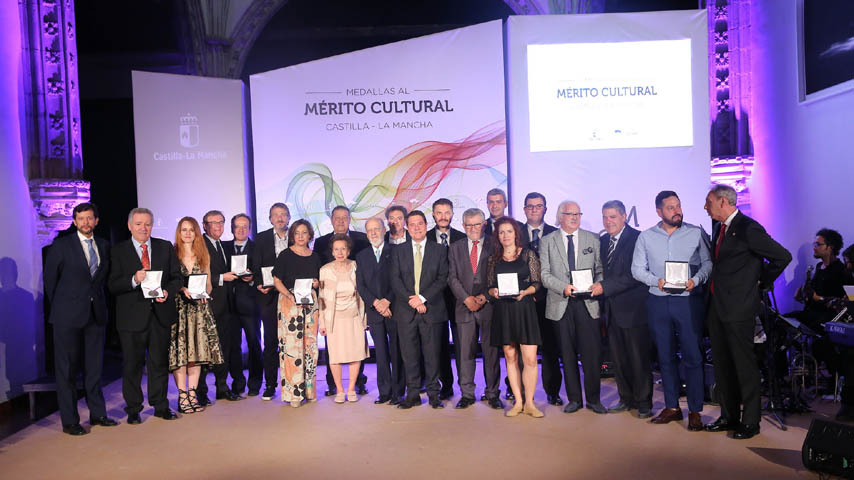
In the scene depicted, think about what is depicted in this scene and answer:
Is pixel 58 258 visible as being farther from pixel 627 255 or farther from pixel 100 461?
pixel 627 255

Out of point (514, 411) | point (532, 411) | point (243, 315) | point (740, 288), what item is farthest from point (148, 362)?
point (740, 288)

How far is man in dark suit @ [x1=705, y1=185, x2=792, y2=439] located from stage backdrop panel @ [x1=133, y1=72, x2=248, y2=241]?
505cm

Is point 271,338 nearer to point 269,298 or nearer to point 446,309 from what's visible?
point 269,298

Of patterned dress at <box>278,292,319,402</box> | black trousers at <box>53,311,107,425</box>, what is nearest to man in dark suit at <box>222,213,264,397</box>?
patterned dress at <box>278,292,319,402</box>

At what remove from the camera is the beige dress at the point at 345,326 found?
5512 mm

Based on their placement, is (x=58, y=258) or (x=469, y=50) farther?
(x=469, y=50)

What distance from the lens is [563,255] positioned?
16.4 feet

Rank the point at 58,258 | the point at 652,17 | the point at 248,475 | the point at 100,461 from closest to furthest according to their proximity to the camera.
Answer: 1. the point at 248,475
2. the point at 100,461
3. the point at 58,258
4. the point at 652,17

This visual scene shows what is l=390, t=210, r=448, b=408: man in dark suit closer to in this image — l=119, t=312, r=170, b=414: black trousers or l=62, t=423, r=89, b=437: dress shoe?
l=119, t=312, r=170, b=414: black trousers

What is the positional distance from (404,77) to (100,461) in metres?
4.69

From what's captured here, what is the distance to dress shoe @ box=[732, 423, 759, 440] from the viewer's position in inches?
167

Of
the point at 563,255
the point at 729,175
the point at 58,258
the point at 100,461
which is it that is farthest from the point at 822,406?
the point at 58,258

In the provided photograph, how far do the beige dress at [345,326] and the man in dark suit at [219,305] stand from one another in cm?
96

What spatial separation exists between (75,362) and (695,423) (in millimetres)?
4382
